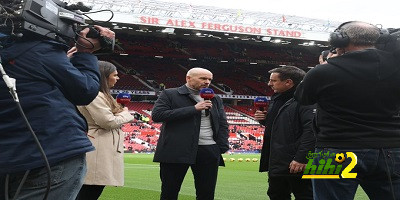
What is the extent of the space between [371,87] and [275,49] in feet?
141

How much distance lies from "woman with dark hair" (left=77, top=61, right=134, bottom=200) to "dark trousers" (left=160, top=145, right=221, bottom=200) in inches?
34.7

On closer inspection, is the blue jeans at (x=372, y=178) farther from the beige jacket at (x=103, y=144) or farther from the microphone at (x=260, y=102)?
the microphone at (x=260, y=102)

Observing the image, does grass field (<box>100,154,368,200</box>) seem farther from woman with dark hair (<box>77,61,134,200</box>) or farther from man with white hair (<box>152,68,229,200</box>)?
woman with dark hair (<box>77,61,134,200</box>)

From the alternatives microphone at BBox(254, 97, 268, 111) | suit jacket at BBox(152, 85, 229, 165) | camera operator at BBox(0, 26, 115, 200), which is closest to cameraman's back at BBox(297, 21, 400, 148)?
camera operator at BBox(0, 26, 115, 200)

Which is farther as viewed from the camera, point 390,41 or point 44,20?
point 390,41

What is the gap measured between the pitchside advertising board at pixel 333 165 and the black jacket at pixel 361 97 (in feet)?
0.20

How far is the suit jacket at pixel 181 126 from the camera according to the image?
5.12 m

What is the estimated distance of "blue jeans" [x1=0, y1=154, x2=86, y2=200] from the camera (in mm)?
2129

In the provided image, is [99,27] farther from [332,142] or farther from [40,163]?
[332,142]

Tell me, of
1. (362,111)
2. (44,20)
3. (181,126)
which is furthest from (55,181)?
(181,126)

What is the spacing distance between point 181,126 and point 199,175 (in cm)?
54

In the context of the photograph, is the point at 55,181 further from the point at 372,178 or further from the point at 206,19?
the point at 206,19

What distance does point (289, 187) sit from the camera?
188 inches

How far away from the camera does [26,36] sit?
2195 mm
